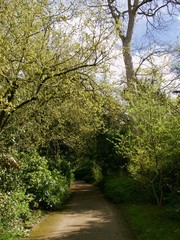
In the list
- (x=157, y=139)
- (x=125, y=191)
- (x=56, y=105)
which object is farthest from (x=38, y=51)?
(x=125, y=191)

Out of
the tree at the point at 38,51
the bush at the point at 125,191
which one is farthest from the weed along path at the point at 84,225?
the tree at the point at 38,51

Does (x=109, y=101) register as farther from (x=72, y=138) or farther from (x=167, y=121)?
(x=72, y=138)

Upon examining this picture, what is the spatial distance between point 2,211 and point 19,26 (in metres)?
4.87

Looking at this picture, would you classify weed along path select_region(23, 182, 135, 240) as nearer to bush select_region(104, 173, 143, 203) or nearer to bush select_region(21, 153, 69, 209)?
bush select_region(21, 153, 69, 209)

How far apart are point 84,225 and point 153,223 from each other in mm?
2345

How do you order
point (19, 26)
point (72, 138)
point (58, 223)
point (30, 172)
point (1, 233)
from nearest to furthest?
1. point (19, 26)
2. point (1, 233)
3. point (58, 223)
4. point (30, 172)
5. point (72, 138)

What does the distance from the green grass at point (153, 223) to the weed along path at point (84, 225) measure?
307 millimetres

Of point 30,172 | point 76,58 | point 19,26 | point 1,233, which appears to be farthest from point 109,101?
point 30,172

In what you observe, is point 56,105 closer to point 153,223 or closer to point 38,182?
point 38,182

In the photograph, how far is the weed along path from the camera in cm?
866

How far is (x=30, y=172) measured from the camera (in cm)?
1275

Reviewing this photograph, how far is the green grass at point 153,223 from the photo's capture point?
797 centimetres

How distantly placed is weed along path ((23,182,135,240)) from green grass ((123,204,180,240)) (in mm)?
307

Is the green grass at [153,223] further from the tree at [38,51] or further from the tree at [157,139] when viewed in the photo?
the tree at [38,51]
